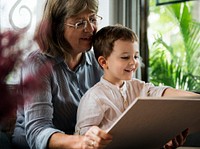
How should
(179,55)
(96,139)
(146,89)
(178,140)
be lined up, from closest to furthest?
(96,139) < (178,140) < (146,89) < (179,55)

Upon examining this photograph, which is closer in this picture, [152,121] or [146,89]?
[152,121]

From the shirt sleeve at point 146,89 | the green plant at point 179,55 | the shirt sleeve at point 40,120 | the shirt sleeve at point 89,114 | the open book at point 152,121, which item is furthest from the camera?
the green plant at point 179,55

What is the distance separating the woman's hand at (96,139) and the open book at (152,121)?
0.8 inches

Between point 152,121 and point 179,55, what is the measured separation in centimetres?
150

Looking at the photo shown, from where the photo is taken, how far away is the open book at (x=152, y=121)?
Result: 99cm

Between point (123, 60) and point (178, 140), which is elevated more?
point (123, 60)

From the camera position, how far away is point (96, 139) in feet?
3.54

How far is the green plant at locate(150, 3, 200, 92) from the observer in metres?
2.50

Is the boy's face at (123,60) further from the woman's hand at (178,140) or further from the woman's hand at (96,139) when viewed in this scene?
the woman's hand at (96,139)

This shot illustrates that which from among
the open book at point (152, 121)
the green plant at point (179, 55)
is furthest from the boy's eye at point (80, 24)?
the green plant at point (179, 55)

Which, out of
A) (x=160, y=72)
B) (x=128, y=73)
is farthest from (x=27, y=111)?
(x=160, y=72)

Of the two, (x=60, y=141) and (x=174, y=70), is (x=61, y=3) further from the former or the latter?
(x=174, y=70)

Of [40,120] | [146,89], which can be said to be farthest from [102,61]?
[40,120]

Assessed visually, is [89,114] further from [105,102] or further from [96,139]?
[96,139]
